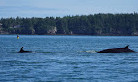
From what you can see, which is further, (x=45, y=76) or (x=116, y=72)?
(x=116, y=72)

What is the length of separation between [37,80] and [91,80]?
3.89m

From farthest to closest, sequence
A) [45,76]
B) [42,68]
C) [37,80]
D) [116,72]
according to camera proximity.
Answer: [42,68] < [116,72] < [45,76] < [37,80]

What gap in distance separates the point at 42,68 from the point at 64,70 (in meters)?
2.41

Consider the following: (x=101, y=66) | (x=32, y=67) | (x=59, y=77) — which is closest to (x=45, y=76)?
(x=59, y=77)

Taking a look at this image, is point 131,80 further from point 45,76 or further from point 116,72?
point 45,76

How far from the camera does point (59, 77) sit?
1145 inches

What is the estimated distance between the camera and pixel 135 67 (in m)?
35.5

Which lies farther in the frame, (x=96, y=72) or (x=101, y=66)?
(x=101, y=66)

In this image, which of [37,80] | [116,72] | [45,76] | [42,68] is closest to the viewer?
[37,80]

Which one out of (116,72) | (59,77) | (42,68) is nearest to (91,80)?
(59,77)

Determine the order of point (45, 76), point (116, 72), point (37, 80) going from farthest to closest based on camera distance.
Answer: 1. point (116, 72)
2. point (45, 76)
3. point (37, 80)

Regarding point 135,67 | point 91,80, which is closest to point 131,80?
point 91,80

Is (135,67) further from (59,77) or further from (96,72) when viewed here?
(59,77)

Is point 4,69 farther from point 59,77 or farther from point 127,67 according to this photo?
point 127,67
